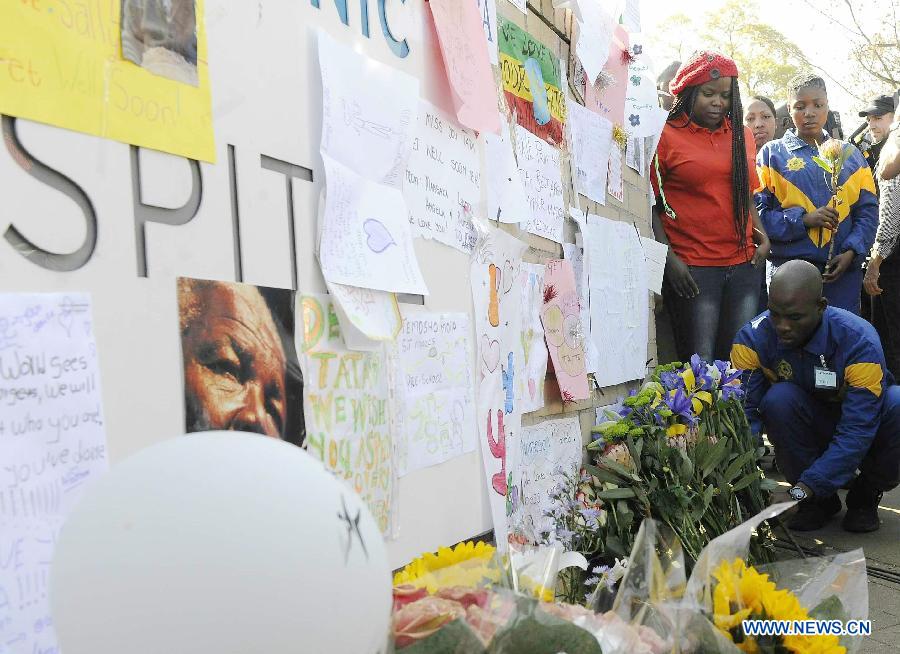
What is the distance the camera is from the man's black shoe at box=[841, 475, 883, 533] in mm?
3873

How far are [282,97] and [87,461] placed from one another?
2.42ft

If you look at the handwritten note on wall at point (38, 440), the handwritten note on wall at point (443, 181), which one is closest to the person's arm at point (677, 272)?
the handwritten note on wall at point (443, 181)

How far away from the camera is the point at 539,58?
2.91 metres

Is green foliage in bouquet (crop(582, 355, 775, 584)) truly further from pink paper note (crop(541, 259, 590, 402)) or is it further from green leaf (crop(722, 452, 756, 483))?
pink paper note (crop(541, 259, 590, 402))

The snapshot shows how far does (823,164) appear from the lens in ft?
15.0

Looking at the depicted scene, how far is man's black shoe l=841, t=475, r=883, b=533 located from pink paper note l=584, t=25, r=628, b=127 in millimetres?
1915

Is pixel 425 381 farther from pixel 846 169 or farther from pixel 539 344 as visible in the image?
pixel 846 169

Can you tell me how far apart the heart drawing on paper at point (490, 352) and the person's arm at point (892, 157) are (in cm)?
331

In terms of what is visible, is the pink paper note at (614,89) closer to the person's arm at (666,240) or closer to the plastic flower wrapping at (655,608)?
the person's arm at (666,240)

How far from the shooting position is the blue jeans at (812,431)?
3734mm

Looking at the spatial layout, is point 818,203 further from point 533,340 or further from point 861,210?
point 533,340

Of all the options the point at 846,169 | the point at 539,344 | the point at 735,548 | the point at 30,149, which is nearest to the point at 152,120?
the point at 30,149

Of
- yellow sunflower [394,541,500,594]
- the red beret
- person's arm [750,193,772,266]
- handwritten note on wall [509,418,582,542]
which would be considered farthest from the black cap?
yellow sunflower [394,541,500,594]

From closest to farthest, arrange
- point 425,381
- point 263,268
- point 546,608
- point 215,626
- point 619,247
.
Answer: point 215,626 < point 546,608 < point 263,268 < point 425,381 < point 619,247
